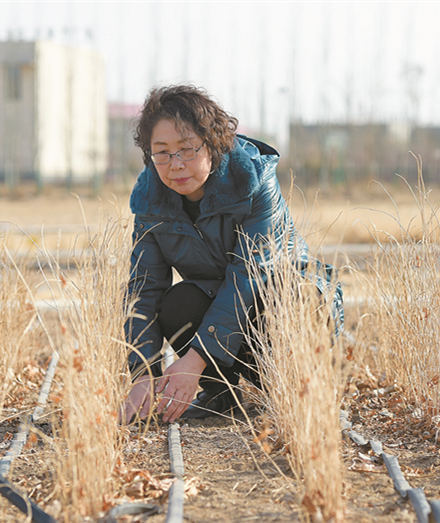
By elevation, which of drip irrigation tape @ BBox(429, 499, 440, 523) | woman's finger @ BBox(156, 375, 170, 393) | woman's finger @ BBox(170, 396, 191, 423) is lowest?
woman's finger @ BBox(170, 396, 191, 423)

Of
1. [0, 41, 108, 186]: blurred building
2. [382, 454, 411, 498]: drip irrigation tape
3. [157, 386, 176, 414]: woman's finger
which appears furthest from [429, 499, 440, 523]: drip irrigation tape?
[0, 41, 108, 186]: blurred building

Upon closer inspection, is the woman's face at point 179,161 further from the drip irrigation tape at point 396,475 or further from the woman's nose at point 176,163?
the drip irrigation tape at point 396,475

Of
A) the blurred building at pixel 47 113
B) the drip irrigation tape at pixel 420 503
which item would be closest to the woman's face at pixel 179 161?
the drip irrigation tape at pixel 420 503

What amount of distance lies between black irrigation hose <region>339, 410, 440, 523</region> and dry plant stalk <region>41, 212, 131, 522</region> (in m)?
0.90

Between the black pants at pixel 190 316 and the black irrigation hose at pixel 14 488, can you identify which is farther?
the black pants at pixel 190 316

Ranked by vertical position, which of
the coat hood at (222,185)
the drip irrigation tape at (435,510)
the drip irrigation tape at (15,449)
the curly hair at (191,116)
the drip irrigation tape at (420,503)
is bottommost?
the drip irrigation tape at (15,449)

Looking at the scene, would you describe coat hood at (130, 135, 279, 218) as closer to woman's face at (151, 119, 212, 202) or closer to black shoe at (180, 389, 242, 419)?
woman's face at (151, 119, 212, 202)

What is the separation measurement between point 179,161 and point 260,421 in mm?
1157

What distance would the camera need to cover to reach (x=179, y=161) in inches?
99.7

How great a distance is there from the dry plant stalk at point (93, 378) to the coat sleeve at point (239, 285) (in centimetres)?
38

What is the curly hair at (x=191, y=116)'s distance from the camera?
2533mm

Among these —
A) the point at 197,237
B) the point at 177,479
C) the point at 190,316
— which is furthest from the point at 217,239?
the point at 177,479

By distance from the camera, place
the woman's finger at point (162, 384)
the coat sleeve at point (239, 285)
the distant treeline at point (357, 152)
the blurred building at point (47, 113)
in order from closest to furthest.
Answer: the woman's finger at point (162, 384) < the coat sleeve at point (239, 285) < the distant treeline at point (357, 152) < the blurred building at point (47, 113)

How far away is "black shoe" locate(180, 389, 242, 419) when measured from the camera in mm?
2826
